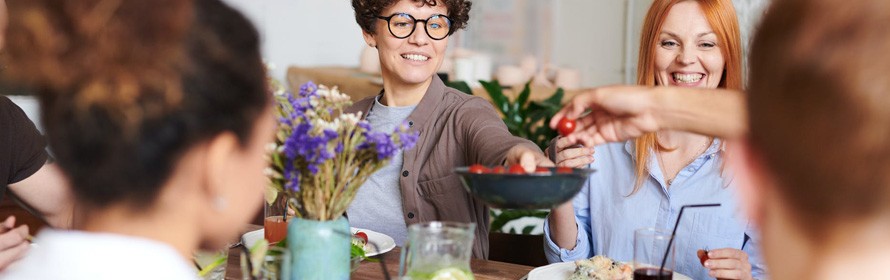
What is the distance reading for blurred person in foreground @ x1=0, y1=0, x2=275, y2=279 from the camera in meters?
0.91

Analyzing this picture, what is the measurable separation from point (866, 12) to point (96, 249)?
2.66ft

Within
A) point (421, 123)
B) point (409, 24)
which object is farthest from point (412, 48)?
point (421, 123)

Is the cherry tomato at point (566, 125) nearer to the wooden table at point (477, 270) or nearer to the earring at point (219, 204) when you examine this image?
the wooden table at point (477, 270)

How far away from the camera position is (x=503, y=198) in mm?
1453

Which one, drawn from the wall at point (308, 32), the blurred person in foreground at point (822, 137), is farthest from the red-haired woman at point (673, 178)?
the wall at point (308, 32)

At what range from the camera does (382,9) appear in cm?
247

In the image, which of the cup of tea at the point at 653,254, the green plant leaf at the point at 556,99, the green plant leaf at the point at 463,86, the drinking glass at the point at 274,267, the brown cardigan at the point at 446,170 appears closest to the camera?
the drinking glass at the point at 274,267

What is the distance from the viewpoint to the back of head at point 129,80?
0.90 m

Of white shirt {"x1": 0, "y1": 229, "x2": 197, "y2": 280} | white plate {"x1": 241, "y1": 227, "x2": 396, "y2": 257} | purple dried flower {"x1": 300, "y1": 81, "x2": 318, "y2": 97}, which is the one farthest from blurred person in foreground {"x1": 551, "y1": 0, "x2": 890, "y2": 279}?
white plate {"x1": 241, "y1": 227, "x2": 396, "y2": 257}

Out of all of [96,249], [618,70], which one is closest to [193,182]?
[96,249]

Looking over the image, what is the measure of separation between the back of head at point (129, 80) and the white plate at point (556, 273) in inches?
40.1

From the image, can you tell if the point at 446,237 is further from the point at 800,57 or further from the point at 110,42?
the point at 800,57

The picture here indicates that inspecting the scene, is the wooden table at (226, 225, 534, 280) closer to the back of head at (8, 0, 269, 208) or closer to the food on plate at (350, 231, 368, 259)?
the food on plate at (350, 231, 368, 259)

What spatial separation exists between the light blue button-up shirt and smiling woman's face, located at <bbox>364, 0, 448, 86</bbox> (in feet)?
1.70
